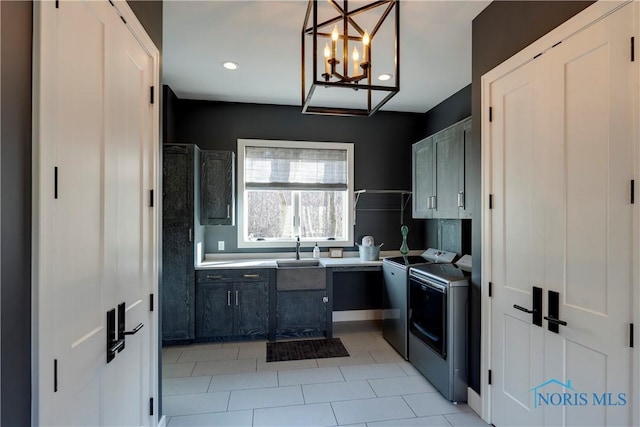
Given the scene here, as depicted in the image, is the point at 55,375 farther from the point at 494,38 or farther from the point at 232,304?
the point at 494,38

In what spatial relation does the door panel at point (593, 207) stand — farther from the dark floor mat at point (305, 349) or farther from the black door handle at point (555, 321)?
the dark floor mat at point (305, 349)

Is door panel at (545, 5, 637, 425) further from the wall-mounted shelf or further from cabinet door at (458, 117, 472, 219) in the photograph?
the wall-mounted shelf

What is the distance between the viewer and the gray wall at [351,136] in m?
4.10

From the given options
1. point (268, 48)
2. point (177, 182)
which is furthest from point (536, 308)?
point (177, 182)

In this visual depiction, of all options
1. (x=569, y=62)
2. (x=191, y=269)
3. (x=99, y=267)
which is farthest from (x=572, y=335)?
(x=191, y=269)

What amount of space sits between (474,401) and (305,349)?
5.46 ft

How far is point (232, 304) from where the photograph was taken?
3580 mm

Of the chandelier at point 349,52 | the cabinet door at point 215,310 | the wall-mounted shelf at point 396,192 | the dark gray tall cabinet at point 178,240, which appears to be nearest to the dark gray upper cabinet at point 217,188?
the dark gray tall cabinet at point 178,240

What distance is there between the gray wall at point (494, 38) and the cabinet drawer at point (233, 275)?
2.17 m

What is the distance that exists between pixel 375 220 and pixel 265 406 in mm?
2745

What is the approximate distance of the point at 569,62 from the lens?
5.41 feet

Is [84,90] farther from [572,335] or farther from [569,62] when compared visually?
[572,335]

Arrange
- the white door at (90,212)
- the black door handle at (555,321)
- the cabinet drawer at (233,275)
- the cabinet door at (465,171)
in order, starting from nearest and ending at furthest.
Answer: the white door at (90,212) < the black door handle at (555,321) < the cabinet door at (465,171) < the cabinet drawer at (233,275)

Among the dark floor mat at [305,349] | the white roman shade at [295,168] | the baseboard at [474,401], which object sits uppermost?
the white roman shade at [295,168]
